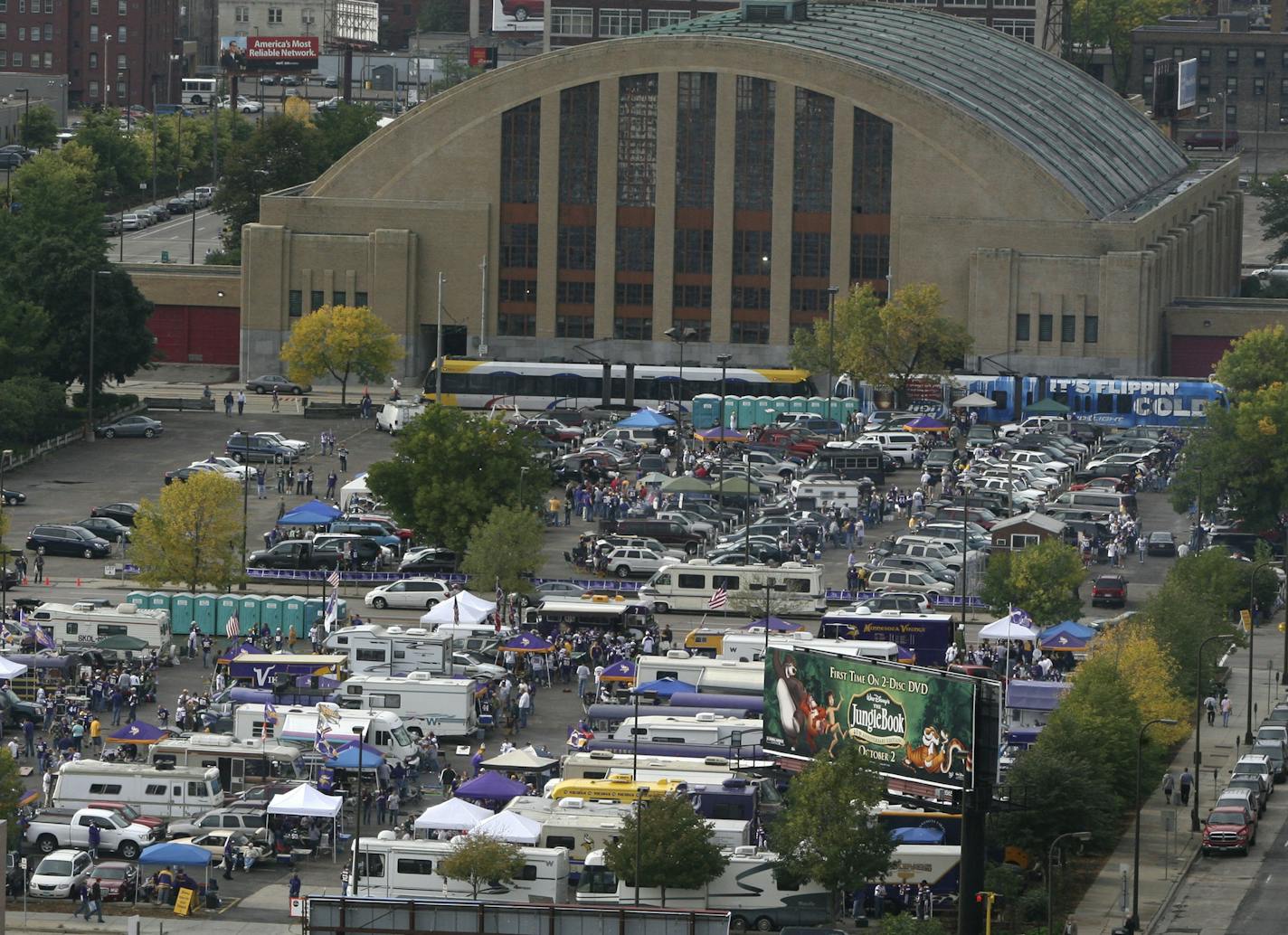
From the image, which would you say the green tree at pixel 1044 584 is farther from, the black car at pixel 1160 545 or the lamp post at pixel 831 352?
the lamp post at pixel 831 352

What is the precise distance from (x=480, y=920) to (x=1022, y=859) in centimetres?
1411

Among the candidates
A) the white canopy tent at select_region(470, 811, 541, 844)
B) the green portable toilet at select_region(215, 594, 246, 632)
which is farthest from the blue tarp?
the green portable toilet at select_region(215, 594, 246, 632)

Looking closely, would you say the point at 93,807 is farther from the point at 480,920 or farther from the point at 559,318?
the point at 559,318

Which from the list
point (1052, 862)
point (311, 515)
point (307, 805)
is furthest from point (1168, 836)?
point (311, 515)

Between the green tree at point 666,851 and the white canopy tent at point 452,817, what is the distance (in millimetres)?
4316

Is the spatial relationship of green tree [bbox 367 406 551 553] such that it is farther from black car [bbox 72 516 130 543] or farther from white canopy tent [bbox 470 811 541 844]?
white canopy tent [bbox 470 811 541 844]

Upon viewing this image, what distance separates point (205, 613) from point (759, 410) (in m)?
40.8

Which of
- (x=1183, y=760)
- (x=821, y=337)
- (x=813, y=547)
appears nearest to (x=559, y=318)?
(x=821, y=337)

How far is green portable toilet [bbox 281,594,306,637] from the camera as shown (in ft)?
319

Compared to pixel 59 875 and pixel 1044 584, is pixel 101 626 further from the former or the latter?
pixel 1044 584

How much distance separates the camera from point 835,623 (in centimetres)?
9469

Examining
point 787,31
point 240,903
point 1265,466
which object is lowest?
point 240,903

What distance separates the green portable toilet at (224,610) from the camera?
97.9 m

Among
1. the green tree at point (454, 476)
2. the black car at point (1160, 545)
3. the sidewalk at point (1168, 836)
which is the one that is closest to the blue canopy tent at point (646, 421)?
the green tree at point (454, 476)
